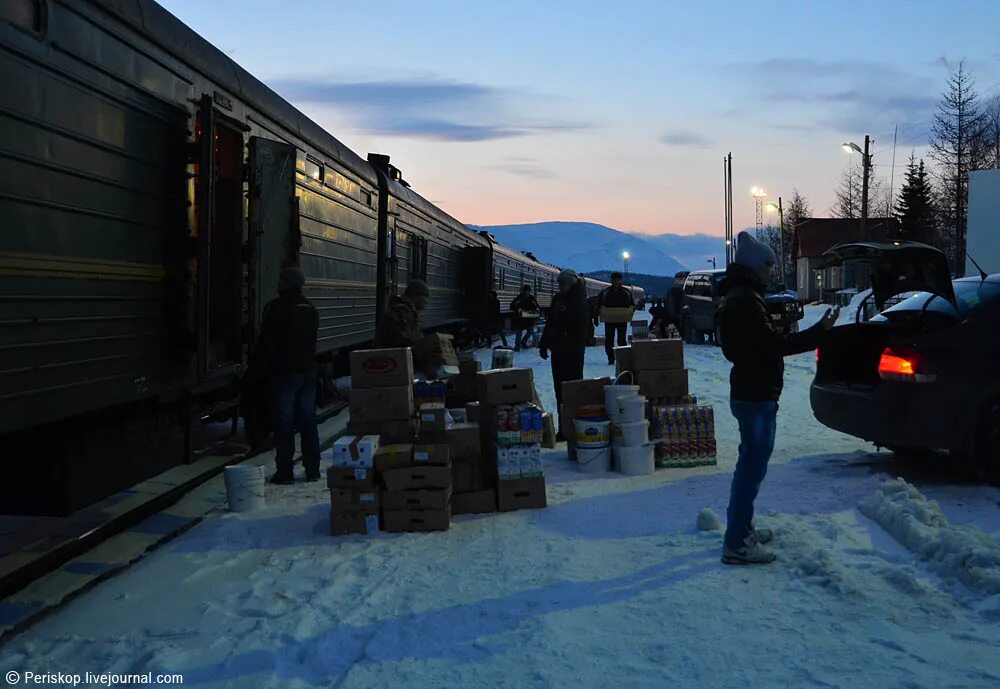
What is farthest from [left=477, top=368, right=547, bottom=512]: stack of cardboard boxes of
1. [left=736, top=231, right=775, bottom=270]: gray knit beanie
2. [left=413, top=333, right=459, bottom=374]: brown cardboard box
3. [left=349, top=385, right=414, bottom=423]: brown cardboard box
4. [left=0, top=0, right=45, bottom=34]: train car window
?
[left=0, top=0, right=45, bottom=34]: train car window

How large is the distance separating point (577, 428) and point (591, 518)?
1773mm

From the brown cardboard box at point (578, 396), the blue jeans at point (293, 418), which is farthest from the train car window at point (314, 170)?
the brown cardboard box at point (578, 396)

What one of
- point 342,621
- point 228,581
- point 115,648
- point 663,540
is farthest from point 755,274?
point 115,648

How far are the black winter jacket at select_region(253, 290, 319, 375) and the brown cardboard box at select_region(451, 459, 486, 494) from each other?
170cm

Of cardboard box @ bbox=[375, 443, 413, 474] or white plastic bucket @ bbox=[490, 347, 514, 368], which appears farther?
white plastic bucket @ bbox=[490, 347, 514, 368]

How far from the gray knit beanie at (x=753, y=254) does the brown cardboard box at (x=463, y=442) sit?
2.32 metres

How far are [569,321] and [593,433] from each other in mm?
1767

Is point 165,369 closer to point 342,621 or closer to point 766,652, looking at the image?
point 342,621

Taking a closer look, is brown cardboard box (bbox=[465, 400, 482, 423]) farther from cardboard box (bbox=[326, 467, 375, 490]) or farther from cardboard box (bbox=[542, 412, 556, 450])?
cardboard box (bbox=[542, 412, 556, 450])

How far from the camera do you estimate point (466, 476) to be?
259 inches

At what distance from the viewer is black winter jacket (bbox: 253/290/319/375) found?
290 inches

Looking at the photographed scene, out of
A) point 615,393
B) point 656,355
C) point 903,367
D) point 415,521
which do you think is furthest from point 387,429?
point 903,367

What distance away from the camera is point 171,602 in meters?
4.64

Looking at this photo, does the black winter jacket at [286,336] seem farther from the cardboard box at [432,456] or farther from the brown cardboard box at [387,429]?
the cardboard box at [432,456]
